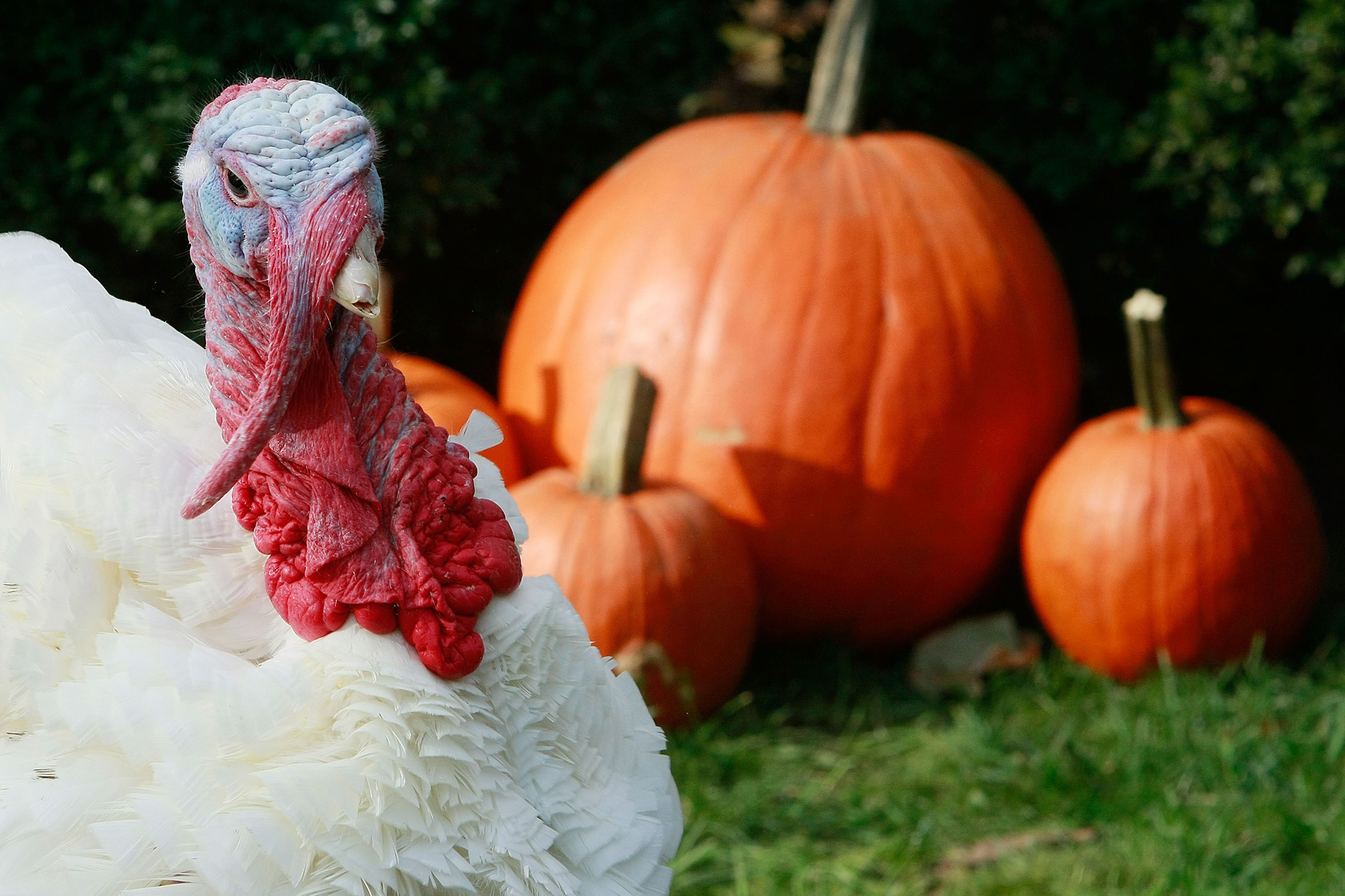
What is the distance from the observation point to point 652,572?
283 cm

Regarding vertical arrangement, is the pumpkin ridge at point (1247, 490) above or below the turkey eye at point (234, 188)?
below

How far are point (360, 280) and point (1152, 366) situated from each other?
7.83 ft

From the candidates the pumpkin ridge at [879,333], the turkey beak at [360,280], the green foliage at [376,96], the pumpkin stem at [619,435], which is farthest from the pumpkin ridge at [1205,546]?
the turkey beak at [360,280]

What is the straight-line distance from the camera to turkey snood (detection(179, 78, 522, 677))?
1209 millimetres

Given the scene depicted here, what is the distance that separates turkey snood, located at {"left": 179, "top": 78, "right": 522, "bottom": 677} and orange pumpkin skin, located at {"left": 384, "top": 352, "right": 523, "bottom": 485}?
159cm

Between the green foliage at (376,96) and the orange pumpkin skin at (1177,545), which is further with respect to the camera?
the green foliage at (376,96)

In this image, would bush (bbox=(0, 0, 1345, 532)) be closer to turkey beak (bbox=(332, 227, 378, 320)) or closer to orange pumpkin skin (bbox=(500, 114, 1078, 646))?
orange pumpkin skin (bbox=(500, 114, 1078, 646))

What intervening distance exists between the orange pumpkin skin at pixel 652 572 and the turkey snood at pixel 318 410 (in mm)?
1367

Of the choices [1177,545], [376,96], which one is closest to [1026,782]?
[1177,545]

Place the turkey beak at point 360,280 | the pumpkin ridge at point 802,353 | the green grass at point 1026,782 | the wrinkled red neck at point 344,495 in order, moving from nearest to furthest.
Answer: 1. the turkey beak at point 360,280
2. the wrinkled red neck at point 344,495
3. the green grass at point 1026,782
4. the pumpkin ridge at point 802,353

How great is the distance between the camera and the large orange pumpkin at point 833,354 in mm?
3160

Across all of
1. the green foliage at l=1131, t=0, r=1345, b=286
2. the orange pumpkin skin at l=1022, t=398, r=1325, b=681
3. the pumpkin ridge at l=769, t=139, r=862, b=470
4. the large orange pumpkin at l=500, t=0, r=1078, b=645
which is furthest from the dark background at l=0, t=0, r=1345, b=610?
the pumpkin ridge at l=769, t=139, r=862, b=470

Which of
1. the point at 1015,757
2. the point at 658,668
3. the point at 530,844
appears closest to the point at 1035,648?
the point at 1015,757

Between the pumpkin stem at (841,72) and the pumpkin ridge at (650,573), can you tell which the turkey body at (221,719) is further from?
the pumpkin stem at (841,72)
